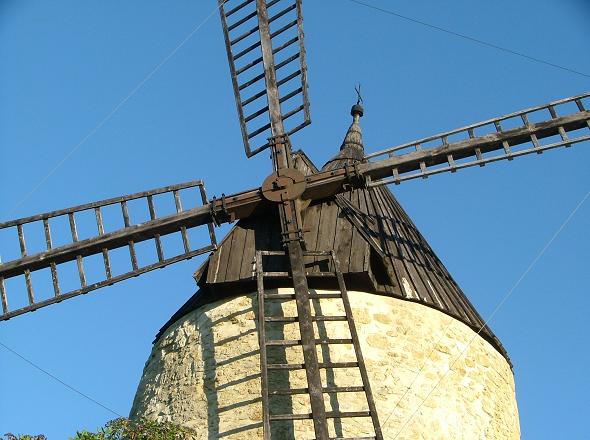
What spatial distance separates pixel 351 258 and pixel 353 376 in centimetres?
109

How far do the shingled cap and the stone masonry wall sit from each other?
129 millimetres

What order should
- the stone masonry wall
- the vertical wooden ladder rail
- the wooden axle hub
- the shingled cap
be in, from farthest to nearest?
1. the wooden axle hub
2. the shingled cap
3. the stone masonry wall
4. the vertical wooden ladder rail

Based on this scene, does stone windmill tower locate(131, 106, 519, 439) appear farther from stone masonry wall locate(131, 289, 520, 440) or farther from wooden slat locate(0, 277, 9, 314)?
wooden slat locate(0, 277, 9, 314)

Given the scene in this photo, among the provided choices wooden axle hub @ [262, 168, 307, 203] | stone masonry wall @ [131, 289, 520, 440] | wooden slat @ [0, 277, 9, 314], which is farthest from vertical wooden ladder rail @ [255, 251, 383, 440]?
wooden slat @ [0, 277, 9, 314]

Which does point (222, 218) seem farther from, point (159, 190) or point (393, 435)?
point (393, 435)

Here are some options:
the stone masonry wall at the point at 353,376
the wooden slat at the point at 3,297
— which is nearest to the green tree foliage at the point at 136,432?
the stone masonry wall at the point at 353,376

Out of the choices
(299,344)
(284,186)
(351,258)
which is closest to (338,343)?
(299,344)

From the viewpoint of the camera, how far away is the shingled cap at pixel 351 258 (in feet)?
32.6

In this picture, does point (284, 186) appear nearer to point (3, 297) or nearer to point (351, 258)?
point (351, 258)

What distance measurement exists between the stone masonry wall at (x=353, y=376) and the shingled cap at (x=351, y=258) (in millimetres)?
129

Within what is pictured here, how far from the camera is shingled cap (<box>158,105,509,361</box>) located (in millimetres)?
9945

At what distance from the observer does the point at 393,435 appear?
29.6 feet

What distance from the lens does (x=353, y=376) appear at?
30.4 feet

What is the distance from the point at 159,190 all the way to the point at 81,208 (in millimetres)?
679
